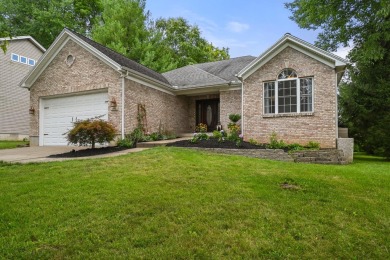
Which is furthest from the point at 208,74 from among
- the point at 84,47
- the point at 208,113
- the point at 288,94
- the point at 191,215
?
the point at 191,215

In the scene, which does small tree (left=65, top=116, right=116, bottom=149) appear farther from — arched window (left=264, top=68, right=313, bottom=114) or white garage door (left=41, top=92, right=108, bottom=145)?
arched window (left=264, top=68, right=313, bottom=114)

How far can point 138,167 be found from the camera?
246 inches

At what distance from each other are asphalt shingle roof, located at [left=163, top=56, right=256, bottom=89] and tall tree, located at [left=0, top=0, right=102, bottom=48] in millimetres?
18110

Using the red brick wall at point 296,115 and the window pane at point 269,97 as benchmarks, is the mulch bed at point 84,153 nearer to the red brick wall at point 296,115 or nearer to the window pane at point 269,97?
the red brick wall at point 296,115

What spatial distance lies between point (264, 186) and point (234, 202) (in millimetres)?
1071

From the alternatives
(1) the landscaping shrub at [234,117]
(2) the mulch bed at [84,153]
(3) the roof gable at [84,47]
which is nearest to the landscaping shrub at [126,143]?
(2) the mulch bed at [84,153]

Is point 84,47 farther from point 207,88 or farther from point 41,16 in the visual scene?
point 41,16

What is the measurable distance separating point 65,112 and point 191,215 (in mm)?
11666

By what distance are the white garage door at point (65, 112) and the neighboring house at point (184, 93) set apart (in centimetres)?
5

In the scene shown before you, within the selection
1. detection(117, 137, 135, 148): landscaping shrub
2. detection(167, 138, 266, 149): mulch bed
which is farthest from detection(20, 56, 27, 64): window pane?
detection(167, 138, 266, 149): mulch bed

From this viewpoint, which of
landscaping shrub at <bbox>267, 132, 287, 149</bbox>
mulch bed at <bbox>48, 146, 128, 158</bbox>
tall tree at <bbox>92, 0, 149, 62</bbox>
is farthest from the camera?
tall tree at <bbox>92, 0, 149, 62</bbox>

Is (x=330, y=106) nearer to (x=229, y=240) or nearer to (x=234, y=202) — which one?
(x=234, y=202)

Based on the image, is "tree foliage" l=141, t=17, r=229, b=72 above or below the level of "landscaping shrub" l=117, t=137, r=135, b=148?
above

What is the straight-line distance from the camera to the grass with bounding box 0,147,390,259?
2.95 meters
